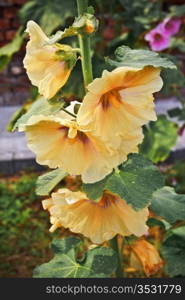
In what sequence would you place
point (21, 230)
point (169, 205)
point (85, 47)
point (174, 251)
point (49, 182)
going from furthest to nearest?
point (21, 230) < point (174, 251) < point (169, 205) < point (49, 182) < point (85, 47)

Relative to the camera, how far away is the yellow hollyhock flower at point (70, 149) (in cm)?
121

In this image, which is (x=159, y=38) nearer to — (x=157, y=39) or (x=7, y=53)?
(x=157, y=39)

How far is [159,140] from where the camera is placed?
335 centimetres

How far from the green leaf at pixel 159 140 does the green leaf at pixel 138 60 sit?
197cm

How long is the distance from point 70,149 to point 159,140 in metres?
2.13

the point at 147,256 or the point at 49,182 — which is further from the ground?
the point at 49,182

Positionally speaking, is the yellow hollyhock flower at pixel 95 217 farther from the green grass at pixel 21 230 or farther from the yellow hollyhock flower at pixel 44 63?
the green grass at pixel 21 230

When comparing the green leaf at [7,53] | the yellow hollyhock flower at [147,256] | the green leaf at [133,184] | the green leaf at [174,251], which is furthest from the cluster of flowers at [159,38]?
the green leaf at [133,184]

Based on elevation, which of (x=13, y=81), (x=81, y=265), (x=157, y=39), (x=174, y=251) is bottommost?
(x=13, y=81)

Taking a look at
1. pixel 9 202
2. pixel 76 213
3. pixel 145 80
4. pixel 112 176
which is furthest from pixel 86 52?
pixel 9 202

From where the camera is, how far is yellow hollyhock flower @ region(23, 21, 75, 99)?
1230 mm

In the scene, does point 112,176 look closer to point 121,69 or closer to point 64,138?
point 64,138

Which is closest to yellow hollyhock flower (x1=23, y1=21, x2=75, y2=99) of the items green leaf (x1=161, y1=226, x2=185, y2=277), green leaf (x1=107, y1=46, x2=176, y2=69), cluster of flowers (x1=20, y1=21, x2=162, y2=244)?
cluster of flowers (x1=20, y1=21, x2=162, y2=244)

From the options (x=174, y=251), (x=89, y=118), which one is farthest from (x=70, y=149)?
(x=174, y=251)
